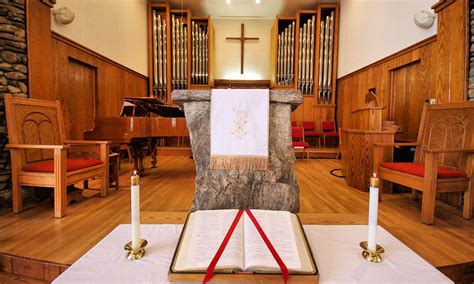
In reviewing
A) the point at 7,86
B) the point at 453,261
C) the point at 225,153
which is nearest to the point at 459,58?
the point at 453,261

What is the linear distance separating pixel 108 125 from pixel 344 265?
3.13 metres

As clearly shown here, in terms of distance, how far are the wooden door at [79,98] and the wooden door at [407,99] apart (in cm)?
524

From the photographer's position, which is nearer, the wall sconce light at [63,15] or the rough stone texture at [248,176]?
the rough stone texture at [248,176]

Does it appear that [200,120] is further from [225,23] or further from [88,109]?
[225,23]

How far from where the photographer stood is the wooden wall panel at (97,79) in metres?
3.44

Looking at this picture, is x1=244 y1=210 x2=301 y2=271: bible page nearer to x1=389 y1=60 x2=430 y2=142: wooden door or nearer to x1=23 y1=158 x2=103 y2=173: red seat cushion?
x1=23 y1=158 x2=103 y2=173: red seat cushion

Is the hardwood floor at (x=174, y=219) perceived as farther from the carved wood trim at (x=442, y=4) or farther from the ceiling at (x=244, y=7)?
the ceiling at (x=244, y=7)

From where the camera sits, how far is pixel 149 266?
87 centimetres

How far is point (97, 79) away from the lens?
4340mm

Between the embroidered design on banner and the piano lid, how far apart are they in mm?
2317

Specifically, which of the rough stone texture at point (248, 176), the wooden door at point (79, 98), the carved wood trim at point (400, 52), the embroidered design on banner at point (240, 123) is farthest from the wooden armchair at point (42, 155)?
the carved wood trim at point (400, 52)

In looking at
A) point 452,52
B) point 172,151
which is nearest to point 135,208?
point 452,52

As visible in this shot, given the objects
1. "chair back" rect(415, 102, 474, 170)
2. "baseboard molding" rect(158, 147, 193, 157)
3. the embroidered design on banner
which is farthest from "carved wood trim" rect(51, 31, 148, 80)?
"chair back" rect(415, 102, 474, 170)

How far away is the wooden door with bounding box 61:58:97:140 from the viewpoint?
12.1ft
